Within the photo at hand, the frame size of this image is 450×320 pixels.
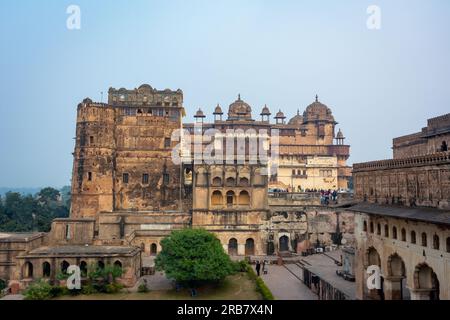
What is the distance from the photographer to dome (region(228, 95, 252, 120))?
5566 centimetres

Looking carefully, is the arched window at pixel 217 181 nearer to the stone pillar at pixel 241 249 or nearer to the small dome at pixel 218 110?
the stone pillar at pixel 241 249

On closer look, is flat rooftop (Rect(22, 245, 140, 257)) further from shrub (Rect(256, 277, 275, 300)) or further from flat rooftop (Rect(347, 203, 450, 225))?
flat rooftop (Rect(347, 203, 450, 225))

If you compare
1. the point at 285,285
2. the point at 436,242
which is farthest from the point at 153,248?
the point at 436,242

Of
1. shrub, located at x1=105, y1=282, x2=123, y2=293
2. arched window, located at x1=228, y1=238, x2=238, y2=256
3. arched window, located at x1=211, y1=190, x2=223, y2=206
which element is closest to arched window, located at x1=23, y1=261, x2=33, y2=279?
shrub, located at x1=105, y1=282, x2=123, y2=293

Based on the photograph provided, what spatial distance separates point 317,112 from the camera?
58281 mm

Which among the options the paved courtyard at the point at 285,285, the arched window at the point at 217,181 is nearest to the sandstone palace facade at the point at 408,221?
the paved courtyard at the point at 285,285

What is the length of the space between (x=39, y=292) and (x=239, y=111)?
36.2m

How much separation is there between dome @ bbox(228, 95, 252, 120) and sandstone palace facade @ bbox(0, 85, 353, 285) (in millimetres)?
12267

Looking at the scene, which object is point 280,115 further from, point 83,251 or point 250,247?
point 83,251

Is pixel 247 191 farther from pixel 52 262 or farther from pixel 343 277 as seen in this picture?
pixel 52 262

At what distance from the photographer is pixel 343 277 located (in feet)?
90.2

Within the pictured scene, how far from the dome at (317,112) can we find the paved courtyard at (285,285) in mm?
28748
